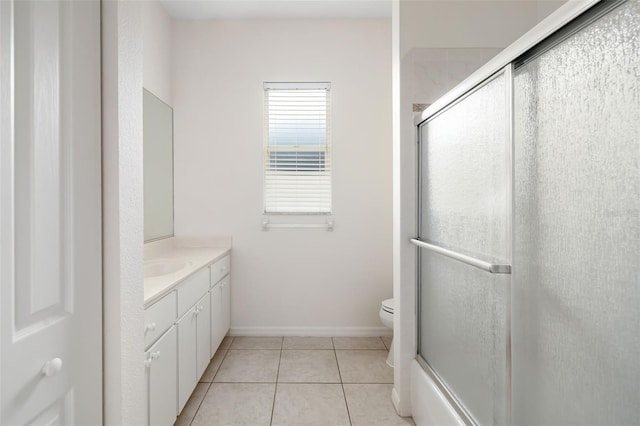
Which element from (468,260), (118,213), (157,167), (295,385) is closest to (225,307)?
(295,385)

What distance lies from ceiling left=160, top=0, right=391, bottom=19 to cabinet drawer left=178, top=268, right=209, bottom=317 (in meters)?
2.08

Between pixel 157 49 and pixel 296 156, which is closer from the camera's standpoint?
pixel 157 49

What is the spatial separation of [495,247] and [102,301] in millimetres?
1204

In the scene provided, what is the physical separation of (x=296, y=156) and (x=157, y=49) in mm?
1342

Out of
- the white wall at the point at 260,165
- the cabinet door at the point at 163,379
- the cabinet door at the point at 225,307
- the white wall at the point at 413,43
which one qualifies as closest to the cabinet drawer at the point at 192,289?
the cabinet door at the point at 163,379

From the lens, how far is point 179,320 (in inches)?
68.2

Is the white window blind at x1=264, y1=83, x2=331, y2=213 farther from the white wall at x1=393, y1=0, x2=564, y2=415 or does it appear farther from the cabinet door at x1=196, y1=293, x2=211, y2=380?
the white wall at x1=393, y1=0, x2=564, y2=415

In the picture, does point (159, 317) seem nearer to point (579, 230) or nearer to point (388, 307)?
point (579, 230)

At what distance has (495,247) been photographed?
1.15 meters

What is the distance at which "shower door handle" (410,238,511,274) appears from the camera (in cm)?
107

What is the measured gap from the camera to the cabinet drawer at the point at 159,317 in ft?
4.39

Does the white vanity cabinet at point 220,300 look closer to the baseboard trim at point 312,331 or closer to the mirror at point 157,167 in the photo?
the baseboard trim at point 312,331

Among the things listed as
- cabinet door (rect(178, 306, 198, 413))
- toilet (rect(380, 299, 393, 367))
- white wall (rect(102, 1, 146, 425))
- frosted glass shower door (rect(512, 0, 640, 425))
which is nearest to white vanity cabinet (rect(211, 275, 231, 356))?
cabinet door (rect(178, 306, 198, 413))

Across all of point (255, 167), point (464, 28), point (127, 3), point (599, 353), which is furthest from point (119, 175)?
point (255, 167)
